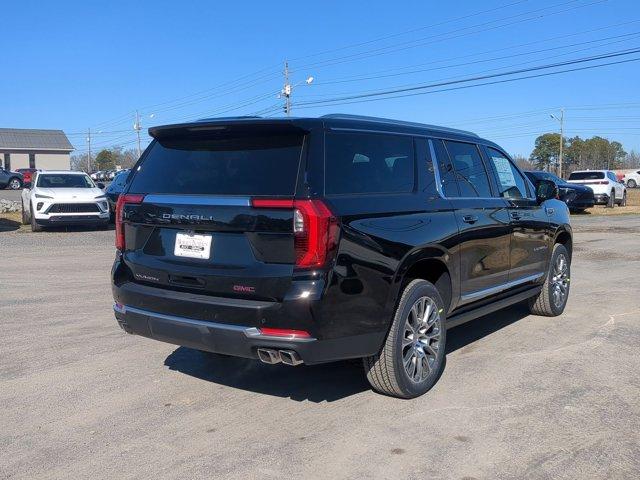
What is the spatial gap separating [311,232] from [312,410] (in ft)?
4.46

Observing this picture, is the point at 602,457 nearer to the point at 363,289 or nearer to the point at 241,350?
the point at 363,289

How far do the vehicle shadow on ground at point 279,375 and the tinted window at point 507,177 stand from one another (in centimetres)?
154

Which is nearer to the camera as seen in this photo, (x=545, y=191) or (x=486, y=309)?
(x=486, y=309)

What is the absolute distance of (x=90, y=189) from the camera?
17344 millimetres

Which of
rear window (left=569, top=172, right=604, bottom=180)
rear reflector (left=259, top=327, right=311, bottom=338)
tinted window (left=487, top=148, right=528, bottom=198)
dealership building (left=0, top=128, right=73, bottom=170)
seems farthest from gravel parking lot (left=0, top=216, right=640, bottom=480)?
dealership building (left=0, top=128, right=73, bottom=170)

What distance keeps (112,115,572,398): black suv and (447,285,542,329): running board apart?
0.03 m

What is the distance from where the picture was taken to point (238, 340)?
3887 mm

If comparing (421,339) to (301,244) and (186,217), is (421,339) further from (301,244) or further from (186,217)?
(186,217)

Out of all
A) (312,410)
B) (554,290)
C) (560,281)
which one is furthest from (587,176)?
A: (312,410)

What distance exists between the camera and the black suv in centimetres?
381

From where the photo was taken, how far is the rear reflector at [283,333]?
3.79 meters

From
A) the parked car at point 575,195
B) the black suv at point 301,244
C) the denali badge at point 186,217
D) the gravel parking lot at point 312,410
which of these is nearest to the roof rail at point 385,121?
the black suv at point 301,244

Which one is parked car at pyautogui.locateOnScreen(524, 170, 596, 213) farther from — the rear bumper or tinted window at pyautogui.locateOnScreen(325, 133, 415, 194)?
the rear bumper

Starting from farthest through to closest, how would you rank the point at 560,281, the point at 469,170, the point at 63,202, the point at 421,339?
the point at 63,202 → the point at 560,281 → the point at 469,170 → the point at 421,339
